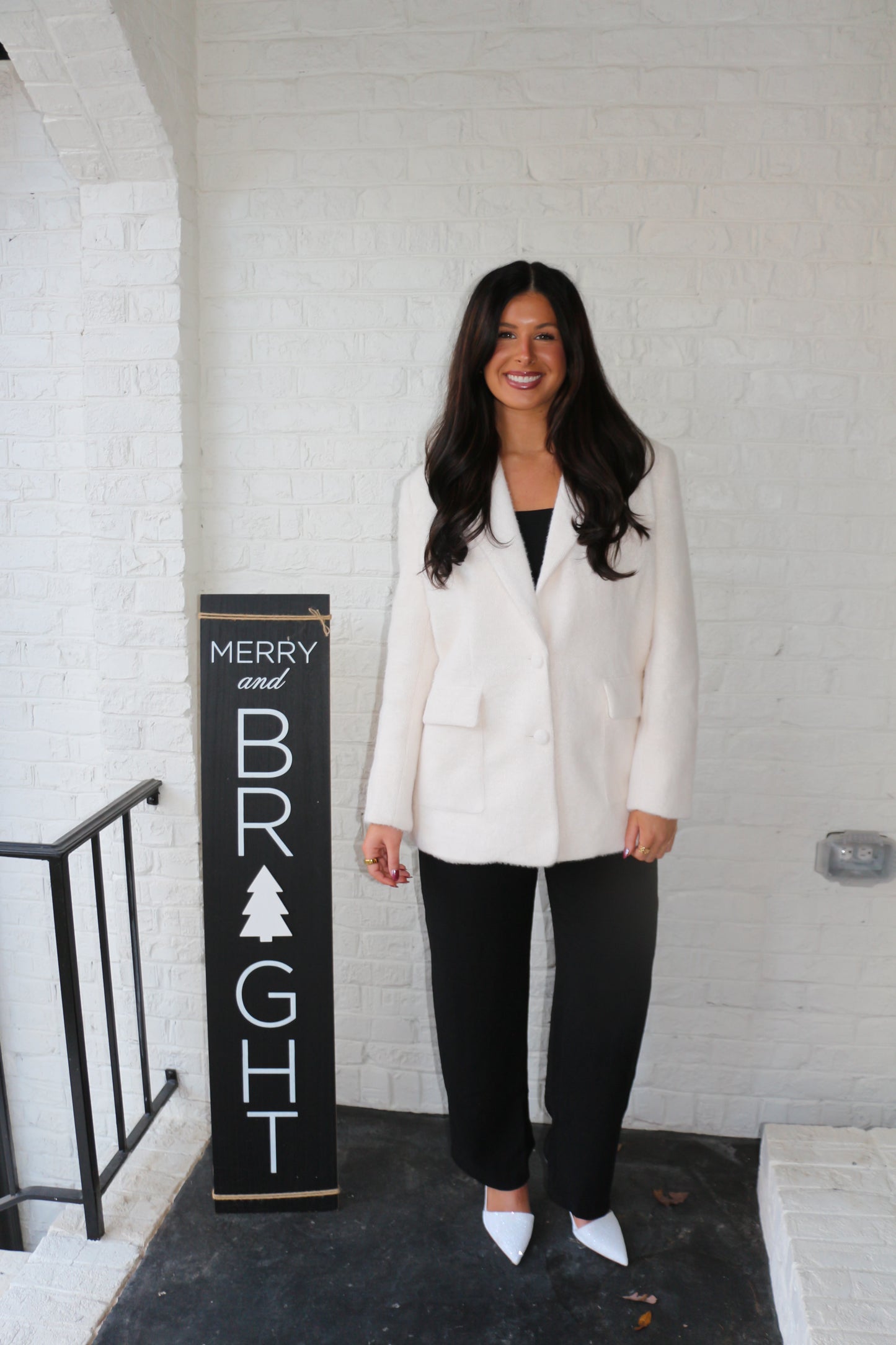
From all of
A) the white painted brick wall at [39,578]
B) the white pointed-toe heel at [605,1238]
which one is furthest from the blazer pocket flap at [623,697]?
the white painted brick wall at [39,578]

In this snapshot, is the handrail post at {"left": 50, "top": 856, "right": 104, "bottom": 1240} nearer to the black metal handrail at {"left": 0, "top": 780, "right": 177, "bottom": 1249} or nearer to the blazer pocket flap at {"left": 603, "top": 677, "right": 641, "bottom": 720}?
the black metal handrail at {"left": 0, "top": 780, "right": 177, "bottom": 1249}

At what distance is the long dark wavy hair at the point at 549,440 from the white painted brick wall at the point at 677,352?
475mm

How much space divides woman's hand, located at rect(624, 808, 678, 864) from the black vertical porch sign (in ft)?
1.92

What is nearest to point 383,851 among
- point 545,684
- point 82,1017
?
point 545,684

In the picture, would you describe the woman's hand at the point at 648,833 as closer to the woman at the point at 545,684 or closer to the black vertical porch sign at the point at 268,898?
the woman at the point at 545,684

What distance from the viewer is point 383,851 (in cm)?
169

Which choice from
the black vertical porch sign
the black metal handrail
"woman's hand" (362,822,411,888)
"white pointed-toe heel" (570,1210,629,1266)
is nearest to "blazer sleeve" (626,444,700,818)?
"woman's hand" (362,822,411,888)

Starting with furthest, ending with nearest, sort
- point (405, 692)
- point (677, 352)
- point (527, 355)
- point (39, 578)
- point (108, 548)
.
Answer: point (39, 578)
point (108, 548)
point (677, 352)
point (405, 692)
point (527, 355)

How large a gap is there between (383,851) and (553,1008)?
458 millimetres

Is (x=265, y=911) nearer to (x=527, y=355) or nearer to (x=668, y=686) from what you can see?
(x=668, y=686)

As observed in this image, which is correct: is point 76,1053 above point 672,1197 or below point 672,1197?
above

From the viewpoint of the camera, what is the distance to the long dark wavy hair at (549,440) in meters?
1.53

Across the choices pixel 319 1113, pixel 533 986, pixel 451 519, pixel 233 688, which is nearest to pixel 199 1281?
pixel 319 1113

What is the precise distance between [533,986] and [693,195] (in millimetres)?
1818
